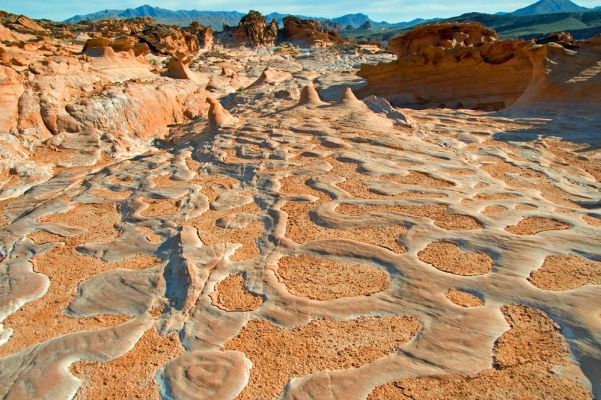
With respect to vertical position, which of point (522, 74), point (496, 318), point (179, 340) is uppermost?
point (522, 74)

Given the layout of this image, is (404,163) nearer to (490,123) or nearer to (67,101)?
(490,123)

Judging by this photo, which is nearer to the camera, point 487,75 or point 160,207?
point 160,207

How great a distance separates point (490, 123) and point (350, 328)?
5.37 m

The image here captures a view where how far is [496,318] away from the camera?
1971 mm

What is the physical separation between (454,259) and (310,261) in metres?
0.83

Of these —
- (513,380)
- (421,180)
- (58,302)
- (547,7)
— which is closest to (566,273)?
(513,380)

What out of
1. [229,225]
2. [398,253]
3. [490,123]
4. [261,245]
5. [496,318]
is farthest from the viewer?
[490,123]

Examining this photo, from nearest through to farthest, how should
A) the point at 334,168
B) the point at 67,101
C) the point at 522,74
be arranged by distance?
the point at 334,168 → the point at 67,101 → the point at 522,74

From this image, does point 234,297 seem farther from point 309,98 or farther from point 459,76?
point 459,76

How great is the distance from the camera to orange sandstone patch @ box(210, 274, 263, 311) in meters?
2.24

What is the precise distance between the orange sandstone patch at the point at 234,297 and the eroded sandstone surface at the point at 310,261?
11 millimetres

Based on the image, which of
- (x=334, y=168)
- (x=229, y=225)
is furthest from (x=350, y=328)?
(x=334, y=168)

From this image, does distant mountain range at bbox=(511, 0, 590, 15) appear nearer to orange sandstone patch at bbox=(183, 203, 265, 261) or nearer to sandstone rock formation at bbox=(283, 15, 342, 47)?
sandstone rock formation at bbox=(283, 15, 342, 47)

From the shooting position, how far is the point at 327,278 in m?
2.44
